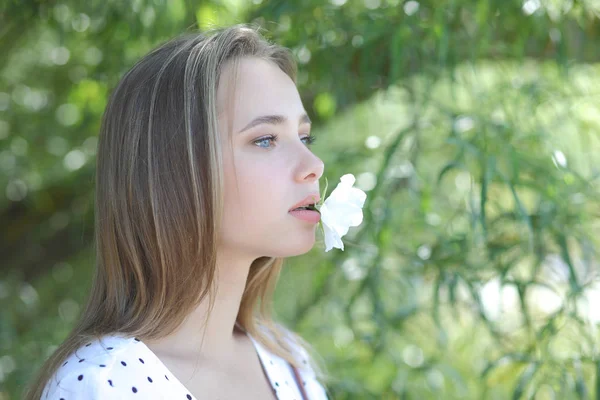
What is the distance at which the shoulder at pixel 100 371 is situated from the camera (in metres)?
1.13

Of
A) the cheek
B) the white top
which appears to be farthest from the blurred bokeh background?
the white top

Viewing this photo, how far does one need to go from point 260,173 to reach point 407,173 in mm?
674

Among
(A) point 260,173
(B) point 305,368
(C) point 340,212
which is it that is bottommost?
(B) point 305,368

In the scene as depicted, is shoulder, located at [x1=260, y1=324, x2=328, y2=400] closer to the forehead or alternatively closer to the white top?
the white top

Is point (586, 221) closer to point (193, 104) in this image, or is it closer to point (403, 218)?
point (403, 218)

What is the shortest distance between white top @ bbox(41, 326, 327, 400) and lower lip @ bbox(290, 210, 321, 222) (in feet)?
1.02

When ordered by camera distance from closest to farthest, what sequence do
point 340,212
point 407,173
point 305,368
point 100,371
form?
point 100,371 < point 340,212 < point 305,368 < point 407,173

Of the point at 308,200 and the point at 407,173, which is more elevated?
the point at 308,200

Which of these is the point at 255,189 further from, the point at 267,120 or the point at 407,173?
the point at 407,173

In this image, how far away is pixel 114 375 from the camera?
116cm

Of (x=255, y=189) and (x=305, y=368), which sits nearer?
(x=255, y=189)

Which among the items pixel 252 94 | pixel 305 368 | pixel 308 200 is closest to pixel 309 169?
pixel 308 200

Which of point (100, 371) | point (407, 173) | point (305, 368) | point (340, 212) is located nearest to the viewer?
point (100, 371)

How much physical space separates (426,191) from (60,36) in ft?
2.97
